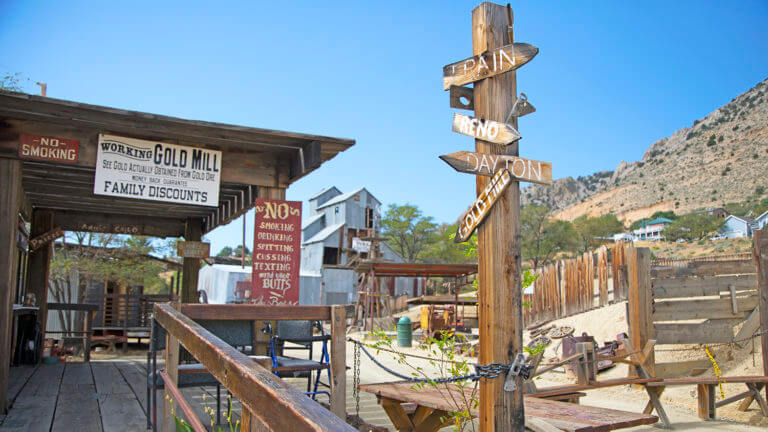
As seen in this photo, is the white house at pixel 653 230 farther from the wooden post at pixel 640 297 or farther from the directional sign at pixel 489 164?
the directional sign at pixel 489 164

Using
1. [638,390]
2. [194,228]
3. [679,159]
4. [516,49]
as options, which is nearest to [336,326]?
[516,49]

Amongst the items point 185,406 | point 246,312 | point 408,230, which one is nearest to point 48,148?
point 246,312

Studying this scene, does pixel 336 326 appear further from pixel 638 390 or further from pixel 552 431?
pixel 638 390

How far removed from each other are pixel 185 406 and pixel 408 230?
51.4 meters

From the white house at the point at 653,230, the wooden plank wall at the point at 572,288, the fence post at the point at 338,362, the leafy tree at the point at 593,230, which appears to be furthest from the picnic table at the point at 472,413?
the white house at the point at 653,230

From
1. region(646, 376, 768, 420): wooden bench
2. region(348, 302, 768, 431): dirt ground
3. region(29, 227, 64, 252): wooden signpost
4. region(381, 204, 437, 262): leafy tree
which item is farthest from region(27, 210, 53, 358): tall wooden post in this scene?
region(381, 204, 437, 262): leafy tree

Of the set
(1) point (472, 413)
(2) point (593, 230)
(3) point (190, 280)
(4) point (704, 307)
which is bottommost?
(1) point (472, 413)

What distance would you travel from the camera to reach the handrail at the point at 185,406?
2226mm

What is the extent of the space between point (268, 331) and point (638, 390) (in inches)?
283

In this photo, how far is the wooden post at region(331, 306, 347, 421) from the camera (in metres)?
3.84

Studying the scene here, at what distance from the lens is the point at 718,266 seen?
1205 cm

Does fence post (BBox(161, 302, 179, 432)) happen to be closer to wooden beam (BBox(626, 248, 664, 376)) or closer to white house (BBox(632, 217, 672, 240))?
wooden beam (BBox(626, 248, 664, 376))

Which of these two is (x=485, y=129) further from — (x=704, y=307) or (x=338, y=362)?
(x=704, y=307)

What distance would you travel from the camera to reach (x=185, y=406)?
2590 mm
